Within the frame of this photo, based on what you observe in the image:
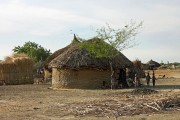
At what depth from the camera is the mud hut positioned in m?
38.5

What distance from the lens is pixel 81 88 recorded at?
29297 millimetres

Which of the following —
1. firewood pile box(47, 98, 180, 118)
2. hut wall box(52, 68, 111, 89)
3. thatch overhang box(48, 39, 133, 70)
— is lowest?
firewood pile box(47, 98, 180, 118)

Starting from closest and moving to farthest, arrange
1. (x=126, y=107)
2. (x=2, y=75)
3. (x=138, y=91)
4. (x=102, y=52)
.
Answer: (x=126, y=107), (x=138, y=91), (x=102, y=52), (x=2, y=75)

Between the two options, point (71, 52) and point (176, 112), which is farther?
point (71, 52)

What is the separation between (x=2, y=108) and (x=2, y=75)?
22616 mm

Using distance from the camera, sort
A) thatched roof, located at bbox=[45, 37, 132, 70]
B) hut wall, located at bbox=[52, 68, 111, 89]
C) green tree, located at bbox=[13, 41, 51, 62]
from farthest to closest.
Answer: green tree, located at bbox=[13, 41, 51, 62], hut wall, located at bbox=[52, 68, 111, 89], thatched roof, located at bbox=[45, 37, 132, 70]

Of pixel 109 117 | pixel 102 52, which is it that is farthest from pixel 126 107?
pixel 102 52

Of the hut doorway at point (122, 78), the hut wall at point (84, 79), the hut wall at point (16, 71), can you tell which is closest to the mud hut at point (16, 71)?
the hut wall at point (16, 71)

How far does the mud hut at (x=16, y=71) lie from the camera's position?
38.5 meters

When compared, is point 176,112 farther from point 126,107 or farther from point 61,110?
point 61,110

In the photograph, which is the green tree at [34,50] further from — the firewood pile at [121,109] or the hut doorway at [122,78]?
the firewood pile at [121,109]

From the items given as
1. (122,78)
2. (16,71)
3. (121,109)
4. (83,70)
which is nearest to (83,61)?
(83,70)

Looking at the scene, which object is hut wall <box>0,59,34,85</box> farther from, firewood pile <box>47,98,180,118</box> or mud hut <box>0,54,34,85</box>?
firewood pile <box>47,98,180,118</box>

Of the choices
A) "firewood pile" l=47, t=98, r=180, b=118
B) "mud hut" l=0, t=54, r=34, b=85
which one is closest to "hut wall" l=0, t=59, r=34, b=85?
"mud hut" l=0, t=54, r=34, b=85
